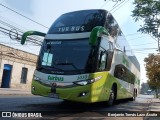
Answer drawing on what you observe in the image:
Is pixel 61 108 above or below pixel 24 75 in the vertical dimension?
below

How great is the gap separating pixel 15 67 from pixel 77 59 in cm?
2821

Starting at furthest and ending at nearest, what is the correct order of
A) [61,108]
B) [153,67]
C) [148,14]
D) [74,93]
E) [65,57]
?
1. [153,67]
2. [148,14]
3. [61,108]
4. [65,57]
5. [74,93]

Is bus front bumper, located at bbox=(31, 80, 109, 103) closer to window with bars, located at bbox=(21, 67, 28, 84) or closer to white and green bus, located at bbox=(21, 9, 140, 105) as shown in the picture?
white and green bus, located at bbox=(21, 9, 140, 105)

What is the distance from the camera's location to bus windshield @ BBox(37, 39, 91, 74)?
10586 mm

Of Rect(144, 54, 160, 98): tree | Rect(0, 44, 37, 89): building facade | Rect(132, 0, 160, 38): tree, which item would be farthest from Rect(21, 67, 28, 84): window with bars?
Rect(132, 0, 160, 38): tree

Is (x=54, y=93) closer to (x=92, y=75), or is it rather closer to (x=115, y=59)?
(x=92, y=75)

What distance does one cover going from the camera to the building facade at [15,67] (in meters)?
35.1

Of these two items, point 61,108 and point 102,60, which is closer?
point 102,60

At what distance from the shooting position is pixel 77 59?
10680mm

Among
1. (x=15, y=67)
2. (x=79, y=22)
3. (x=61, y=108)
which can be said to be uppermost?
(x=79, y=22)

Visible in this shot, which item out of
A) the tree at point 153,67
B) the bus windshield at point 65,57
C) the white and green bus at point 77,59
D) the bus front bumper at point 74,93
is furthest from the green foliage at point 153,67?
the bus front bumper at point 74,93

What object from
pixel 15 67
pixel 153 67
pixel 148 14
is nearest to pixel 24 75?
pixel 15 67

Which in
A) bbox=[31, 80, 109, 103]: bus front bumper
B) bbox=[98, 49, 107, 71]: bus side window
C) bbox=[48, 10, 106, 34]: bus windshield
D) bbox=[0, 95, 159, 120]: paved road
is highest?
bbox=[48, 10, 106, 34]: bus windshield

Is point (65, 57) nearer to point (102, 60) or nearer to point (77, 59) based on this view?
point (77, 59)
